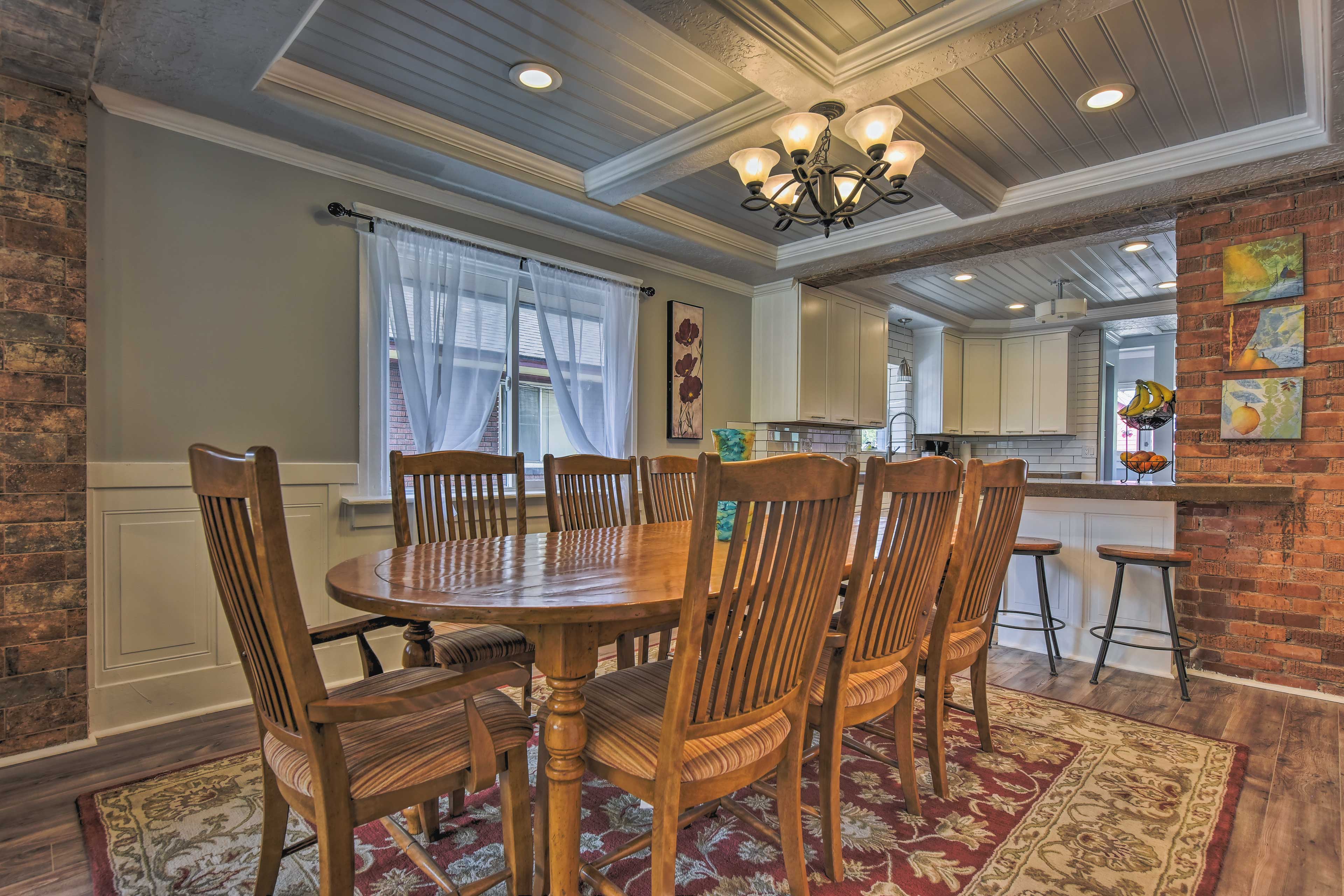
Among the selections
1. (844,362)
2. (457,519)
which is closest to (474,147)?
(457,519)

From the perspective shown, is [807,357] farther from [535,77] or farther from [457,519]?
[457,519]

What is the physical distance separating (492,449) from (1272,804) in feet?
11.1

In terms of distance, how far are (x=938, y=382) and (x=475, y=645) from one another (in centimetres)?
590

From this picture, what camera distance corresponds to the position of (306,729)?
42.8 inches

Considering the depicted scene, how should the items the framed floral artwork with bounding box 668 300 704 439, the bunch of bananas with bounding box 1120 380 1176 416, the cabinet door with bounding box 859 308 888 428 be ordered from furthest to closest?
1. the cabinet door with bounding box 859 308 888 428
2. the framed floral artwork with bounding box 668 300 704 439
3. the bunch of bananas with bounding box 1120 380 1176 416

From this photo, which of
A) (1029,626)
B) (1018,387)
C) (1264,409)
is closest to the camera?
(1264,409)

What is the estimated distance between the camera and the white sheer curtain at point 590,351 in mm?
3826

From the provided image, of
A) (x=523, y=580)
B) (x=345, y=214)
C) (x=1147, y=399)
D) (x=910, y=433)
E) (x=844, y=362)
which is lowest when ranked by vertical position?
(x=523, y=580)

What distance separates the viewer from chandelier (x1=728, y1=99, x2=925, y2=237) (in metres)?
2.25

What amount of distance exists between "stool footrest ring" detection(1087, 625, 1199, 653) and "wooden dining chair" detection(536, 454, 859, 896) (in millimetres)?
2322

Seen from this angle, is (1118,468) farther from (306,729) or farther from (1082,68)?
(306,729)

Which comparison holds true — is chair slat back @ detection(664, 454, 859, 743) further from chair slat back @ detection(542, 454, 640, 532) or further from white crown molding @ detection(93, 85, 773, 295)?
white crown molding @ detection(93, 85, 773, 295)

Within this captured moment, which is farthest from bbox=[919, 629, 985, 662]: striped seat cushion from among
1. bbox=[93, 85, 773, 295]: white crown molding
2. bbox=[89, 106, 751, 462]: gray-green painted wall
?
bbox=[93, 85, 773, 295]: white crown molding

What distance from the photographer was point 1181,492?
10.1ft
